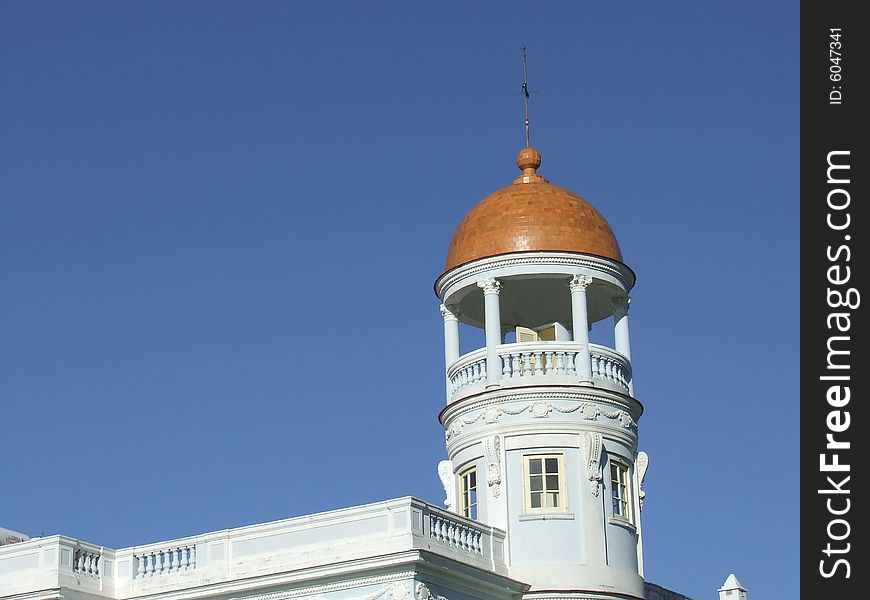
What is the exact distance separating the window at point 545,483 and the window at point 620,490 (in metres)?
1.51

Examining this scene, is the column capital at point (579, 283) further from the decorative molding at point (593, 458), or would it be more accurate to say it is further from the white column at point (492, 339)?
the decorative molding at point (593, 458)

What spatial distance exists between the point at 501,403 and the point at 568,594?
5162 millimetres

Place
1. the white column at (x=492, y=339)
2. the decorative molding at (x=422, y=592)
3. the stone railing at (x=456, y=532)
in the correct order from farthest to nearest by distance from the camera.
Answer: the white column at (x=492, y=339) → the stone railing at (x=456, y=532) → the decorative molding at (x=422, y=592)

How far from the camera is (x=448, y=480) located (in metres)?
→ 49.7

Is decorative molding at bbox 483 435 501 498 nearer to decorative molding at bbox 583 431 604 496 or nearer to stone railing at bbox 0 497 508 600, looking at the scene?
stone railing at bbox 0 497 508 600

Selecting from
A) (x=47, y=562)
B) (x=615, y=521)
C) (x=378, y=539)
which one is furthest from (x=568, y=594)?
(x=47, y=562)

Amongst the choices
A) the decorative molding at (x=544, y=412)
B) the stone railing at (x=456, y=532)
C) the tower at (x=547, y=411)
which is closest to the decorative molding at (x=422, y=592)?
the stone railing at (x=456, y=532)

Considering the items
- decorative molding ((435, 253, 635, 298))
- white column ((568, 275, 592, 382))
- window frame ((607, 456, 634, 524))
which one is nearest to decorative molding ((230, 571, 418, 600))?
window frame ((607, 456, 634, 524))

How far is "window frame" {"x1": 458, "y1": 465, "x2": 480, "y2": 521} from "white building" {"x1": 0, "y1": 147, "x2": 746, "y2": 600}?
0.05 metres

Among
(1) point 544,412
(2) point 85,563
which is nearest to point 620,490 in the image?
(1) point 544,412

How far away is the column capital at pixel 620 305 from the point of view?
1987 inches

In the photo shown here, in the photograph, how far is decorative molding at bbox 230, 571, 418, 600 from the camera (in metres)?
42.2
